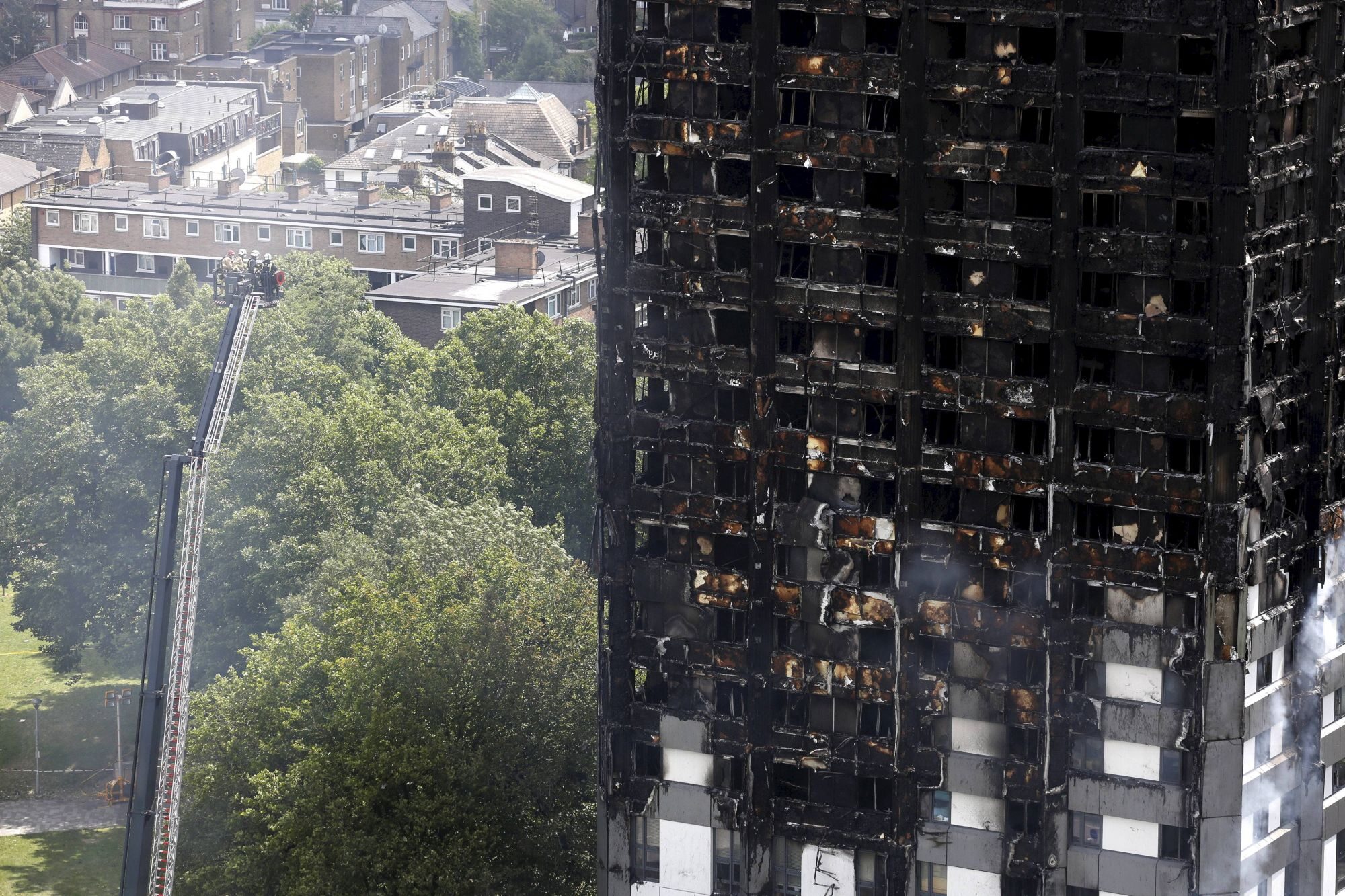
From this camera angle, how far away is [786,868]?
8775 cm

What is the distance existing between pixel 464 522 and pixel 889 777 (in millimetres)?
47728

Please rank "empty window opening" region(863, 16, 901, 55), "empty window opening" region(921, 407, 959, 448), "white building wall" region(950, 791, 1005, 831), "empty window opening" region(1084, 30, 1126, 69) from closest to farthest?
1. "empty window opening" region(1084, 30, 1126, 69)
2. "empty window opening" region(863, 16, 901, 55)
3. "empty window opening" region(921, 407, 959, 448)
4. "white building wall" region(950, 791, 1005, 831)

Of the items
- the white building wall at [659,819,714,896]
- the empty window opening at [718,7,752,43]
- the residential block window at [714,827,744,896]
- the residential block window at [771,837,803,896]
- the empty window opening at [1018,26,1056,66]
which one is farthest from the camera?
the white building wall at [659,819,714,896]

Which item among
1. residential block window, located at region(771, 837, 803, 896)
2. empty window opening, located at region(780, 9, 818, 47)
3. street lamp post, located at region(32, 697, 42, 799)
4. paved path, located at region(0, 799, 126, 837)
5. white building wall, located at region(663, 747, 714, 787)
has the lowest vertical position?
paved path, located at region(0, 799, 126, 837)

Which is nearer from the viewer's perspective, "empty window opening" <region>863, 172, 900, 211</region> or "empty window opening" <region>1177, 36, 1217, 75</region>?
"empty window opening" <region>1177, 36, 1217, 75</region>

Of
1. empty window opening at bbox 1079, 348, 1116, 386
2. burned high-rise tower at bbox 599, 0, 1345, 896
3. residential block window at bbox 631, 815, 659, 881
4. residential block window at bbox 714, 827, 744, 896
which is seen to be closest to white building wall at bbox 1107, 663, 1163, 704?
burned high-rise tower at bbox 599, 0, 1345, 896

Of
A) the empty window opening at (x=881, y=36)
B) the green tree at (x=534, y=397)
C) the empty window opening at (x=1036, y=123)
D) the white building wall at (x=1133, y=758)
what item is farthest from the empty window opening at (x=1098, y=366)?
the green tree at (x=534, y=397)

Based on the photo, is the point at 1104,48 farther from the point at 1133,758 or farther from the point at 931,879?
the point at 931,879

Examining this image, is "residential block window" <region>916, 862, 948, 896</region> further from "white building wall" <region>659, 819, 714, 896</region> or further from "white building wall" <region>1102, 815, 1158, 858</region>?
"white building wall" <region>659, 819, 714, 896</region>

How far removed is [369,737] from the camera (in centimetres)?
11006

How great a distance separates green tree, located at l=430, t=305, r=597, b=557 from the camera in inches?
6314

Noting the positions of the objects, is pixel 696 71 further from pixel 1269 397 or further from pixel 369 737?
pixel 369 737

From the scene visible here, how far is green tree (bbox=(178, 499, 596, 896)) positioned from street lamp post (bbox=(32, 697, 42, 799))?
27.4m

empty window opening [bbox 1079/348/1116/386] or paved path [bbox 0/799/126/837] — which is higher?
empty window opening [bbox 1079/348/1116/386]
